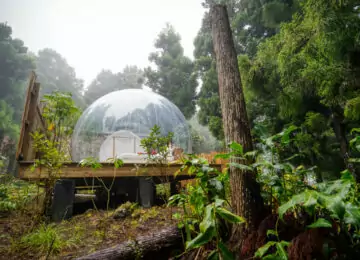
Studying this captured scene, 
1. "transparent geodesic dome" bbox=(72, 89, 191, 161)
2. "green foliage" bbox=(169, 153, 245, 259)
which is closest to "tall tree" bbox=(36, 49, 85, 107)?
"transparent geodesic dome" bbox=(72, 89, 191, 161)

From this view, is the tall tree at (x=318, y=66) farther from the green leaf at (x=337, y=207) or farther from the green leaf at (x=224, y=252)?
the green leaf at (x=224, y=252)

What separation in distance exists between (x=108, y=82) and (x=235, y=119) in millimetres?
31637

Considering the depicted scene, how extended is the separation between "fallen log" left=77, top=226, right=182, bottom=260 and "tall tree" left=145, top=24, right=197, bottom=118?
39.5ft

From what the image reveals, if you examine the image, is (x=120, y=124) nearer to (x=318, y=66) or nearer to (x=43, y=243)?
(x=43, y=243)

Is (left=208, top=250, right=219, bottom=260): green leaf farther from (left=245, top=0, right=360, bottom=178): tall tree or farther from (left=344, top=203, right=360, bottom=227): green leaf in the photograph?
(left=245, top=0, right=360, bottom=178): tall tree

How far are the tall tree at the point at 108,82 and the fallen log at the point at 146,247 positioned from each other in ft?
90.1

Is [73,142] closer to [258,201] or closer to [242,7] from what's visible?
[258,201]

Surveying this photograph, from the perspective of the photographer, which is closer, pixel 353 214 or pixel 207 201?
pixel 353 214

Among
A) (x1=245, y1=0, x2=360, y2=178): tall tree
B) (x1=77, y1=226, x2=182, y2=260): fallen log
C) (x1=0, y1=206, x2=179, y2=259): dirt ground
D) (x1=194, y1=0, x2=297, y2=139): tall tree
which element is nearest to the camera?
(x1=77, y1=226, x2=182, y2=260): fallen log

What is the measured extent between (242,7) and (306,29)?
26.7 ft

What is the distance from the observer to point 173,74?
15.0 metres

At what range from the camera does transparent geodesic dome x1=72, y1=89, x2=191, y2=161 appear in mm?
5082

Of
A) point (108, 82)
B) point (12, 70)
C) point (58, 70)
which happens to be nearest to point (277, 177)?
point (12, 70)

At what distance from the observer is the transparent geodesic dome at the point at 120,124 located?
16.7ft
